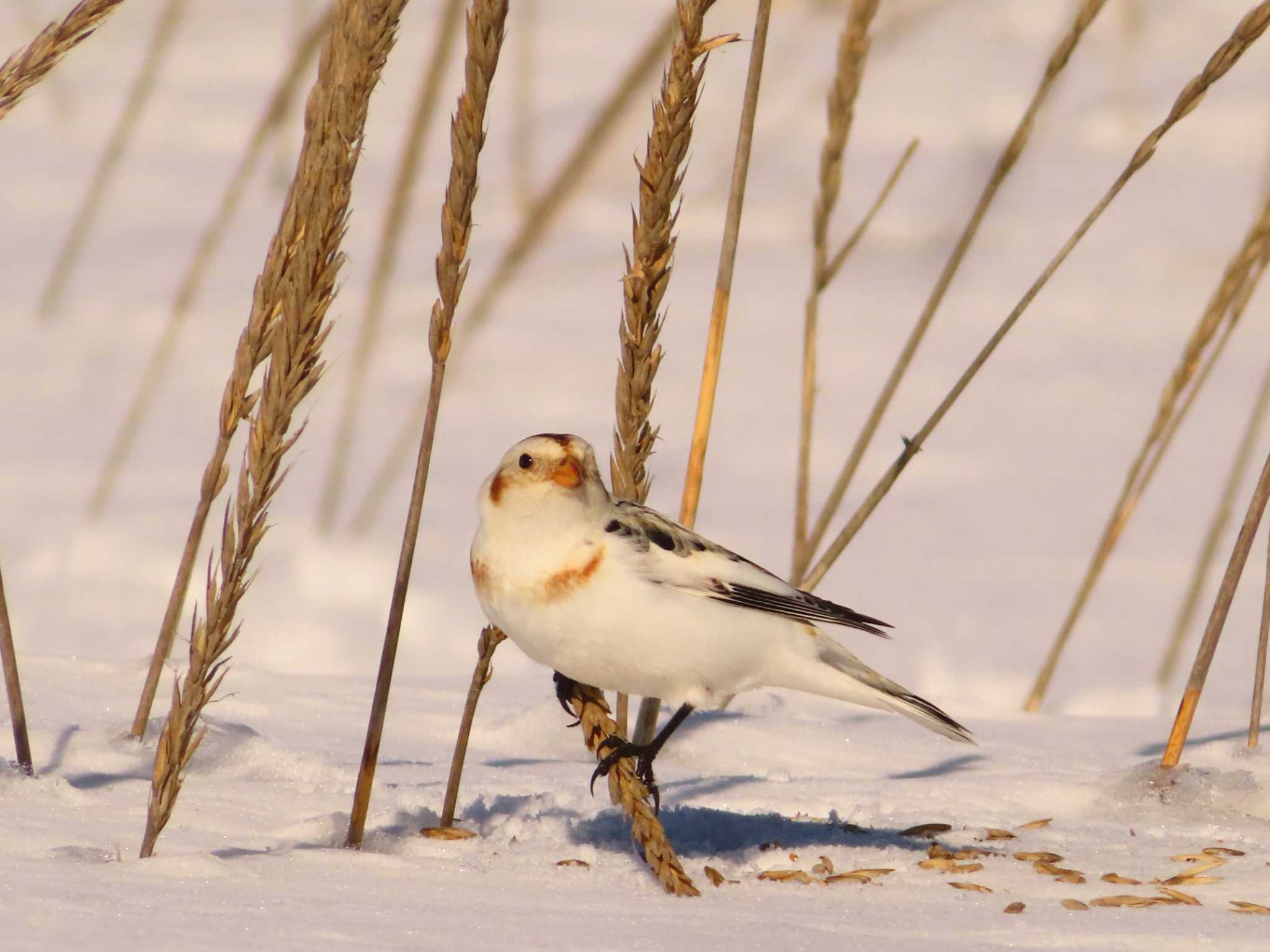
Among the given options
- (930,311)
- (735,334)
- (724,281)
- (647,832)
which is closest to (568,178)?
(930,311)

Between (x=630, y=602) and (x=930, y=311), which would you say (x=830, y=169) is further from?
(x=630, y=602)

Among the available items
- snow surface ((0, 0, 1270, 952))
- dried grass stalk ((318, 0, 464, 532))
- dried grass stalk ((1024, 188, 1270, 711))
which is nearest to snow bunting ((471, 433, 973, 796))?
snow surface ((0, 0, 1270, 952))

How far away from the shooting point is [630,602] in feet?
6.81

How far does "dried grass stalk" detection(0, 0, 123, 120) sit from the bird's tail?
1298 millimetres

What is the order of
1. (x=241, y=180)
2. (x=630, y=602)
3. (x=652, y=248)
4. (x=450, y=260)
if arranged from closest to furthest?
(x=450, y=260), (x=630, y=602), (x=652, y=248), (x=241, y=180)

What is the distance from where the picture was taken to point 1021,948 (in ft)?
5.65

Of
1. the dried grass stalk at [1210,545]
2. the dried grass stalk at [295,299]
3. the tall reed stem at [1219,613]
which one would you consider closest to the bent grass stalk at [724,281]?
the dried grass stalk at [295,299]

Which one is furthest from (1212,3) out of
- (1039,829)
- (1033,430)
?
(1039,829)

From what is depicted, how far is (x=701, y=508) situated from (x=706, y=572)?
124 inches

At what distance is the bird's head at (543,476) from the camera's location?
208 centimetres

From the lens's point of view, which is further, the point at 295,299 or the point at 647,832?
the point at 647,832

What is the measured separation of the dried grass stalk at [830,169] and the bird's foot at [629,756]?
825 mm

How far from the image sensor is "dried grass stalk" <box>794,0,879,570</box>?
298cm

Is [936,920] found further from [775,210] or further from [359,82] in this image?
[775,210]
